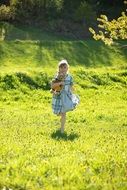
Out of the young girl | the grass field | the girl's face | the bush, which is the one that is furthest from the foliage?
the girl's face

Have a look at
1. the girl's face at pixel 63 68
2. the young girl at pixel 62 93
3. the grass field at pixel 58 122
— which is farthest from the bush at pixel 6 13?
the girl's face at pixel 63 68

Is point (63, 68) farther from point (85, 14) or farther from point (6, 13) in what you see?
point (85, 14)

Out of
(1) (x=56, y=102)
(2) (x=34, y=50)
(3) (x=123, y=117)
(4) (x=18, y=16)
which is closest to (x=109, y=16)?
(4) (x=18, y=16)

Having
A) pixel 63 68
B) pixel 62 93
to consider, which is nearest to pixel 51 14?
pixel 62 93

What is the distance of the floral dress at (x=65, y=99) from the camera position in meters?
14.6

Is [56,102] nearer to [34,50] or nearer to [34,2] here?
[34,50]

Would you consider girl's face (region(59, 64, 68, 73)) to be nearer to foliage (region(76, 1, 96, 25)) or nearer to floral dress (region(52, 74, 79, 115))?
floral dress (region(52, 74, 79, 115))

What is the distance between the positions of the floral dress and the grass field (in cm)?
70

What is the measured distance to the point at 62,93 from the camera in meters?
14.7

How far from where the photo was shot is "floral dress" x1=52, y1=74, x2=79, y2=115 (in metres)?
14.6

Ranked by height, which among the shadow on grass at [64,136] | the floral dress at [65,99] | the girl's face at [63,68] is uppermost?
the girl's face at [63,68]

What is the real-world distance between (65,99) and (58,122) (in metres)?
2.47

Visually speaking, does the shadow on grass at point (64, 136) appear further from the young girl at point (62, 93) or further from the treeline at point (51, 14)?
the treeline at point (51, 14)

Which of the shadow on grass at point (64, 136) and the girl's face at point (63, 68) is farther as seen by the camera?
the girl's face at point (63, 68)
